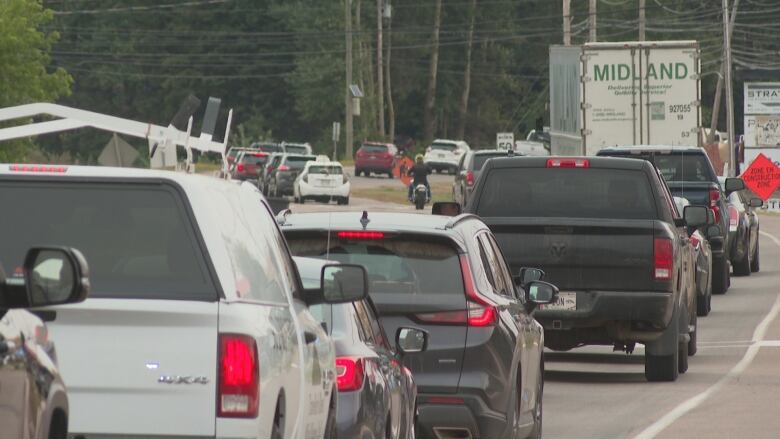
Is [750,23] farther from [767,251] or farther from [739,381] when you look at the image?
[739,381]

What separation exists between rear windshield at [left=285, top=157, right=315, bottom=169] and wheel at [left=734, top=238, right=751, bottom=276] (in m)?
38.4

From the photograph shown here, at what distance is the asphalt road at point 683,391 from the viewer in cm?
1345

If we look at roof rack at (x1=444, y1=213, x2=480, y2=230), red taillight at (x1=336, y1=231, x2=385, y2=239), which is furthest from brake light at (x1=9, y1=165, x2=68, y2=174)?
roof rack at (x1=444, y1=213, x2=480, y2=230)

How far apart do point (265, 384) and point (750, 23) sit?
12533 cm

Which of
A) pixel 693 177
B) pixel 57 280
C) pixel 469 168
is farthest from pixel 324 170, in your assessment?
pixel 57 280

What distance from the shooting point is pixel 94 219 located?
21.1 feet

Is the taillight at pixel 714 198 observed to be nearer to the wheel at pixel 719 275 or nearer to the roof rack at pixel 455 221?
the wheel at pixel 719 275

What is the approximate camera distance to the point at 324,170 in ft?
212

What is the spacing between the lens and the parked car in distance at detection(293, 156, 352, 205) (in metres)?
64.2

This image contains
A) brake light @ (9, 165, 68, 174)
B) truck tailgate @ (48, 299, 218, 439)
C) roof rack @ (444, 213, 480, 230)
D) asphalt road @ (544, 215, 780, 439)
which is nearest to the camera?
truck tailgate @ (48, 299, 218, 439)

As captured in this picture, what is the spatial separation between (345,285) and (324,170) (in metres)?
57.1

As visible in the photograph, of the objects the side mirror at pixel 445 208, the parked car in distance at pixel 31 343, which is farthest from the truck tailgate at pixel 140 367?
the side mirror at pixel 445 208

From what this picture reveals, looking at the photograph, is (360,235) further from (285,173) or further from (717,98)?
(717,98)

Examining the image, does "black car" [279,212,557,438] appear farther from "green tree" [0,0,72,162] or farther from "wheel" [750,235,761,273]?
"green tree" [0,0,72,162]
